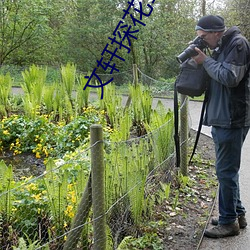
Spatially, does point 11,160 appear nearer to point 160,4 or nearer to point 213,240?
point 213,240

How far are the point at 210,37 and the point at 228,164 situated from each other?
1.03 m

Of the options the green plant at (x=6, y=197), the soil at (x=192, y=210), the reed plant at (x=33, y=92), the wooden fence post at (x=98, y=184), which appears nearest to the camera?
the wooden fence post at (x=98, y=184)

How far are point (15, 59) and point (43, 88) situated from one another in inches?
430

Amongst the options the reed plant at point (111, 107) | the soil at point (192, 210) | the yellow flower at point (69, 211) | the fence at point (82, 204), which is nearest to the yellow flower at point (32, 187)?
the fence at point (82, 204)

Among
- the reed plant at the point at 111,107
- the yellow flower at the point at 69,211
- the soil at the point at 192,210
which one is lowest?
the soil at the point at 192,210

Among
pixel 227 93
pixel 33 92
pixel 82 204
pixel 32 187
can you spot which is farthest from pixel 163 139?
pixel 33 92

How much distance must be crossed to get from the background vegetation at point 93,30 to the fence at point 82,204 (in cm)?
1152

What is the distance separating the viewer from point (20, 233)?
2.96 m

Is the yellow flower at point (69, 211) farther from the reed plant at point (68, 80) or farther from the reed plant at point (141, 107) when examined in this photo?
the reed plant at point (68, 80)

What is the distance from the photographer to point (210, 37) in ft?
10.3

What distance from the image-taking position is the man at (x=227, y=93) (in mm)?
2938

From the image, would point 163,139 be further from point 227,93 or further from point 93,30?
point 93,30

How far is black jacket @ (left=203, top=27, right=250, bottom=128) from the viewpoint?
2.92 metres

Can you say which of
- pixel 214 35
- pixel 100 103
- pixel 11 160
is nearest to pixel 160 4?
pixel 100 103
